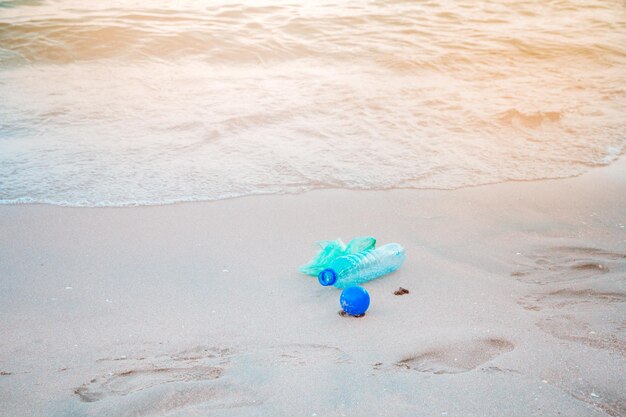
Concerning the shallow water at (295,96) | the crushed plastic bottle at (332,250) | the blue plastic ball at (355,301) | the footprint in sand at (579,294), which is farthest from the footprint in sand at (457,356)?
the shallow water at (295,96)

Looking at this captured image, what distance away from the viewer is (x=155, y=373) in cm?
244

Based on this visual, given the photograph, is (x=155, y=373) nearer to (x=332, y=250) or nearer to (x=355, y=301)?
(x=355, y=301)

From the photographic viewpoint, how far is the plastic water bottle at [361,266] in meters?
3.17

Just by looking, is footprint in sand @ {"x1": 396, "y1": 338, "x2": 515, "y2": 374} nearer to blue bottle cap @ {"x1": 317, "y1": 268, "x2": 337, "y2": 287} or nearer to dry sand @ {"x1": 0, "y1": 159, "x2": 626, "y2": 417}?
dry sand @ {"x1": 0, "y1": 159, "x2": 626, "y2": 417}

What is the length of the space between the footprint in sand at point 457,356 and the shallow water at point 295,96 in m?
2.13

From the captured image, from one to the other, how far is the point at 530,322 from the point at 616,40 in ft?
26.1

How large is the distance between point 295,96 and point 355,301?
158 inches

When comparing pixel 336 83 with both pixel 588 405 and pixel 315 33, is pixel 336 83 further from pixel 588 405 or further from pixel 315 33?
pixel 588 405

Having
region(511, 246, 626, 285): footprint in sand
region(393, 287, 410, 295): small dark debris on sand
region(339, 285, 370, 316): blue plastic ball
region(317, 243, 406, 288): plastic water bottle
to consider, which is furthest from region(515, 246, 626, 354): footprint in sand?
region(339, 285, 370, 316): blue plastic ball

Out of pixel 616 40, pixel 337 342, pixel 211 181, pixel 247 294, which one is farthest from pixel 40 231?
pixel 616 40

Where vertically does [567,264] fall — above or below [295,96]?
below

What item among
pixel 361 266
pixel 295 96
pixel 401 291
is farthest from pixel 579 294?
pixel 295 96

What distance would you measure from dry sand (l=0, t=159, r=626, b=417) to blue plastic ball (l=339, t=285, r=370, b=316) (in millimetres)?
62

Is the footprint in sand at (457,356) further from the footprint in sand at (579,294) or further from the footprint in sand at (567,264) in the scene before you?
the footprint in sand at (567,264)
